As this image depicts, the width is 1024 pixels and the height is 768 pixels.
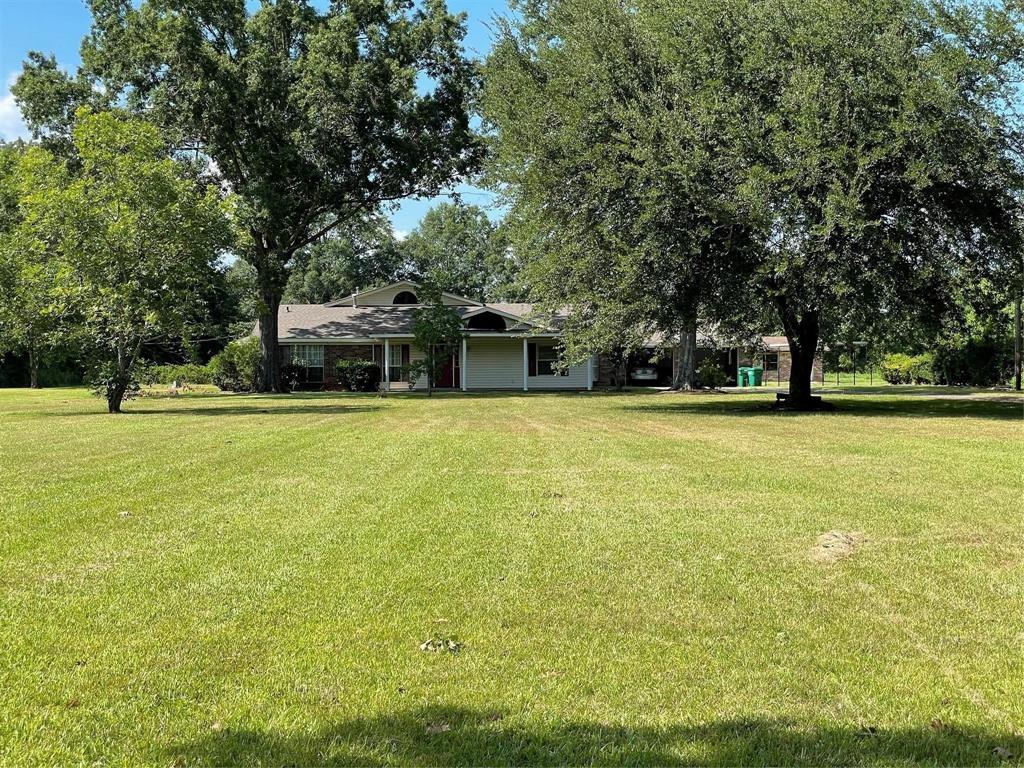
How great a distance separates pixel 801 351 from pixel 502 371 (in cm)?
1729

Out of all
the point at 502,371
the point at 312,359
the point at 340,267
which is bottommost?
the point at 502,371

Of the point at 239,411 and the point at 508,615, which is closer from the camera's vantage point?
the point at 508,615

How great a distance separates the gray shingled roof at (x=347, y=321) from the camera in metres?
35.8

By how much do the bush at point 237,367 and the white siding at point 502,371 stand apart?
9.22 meters

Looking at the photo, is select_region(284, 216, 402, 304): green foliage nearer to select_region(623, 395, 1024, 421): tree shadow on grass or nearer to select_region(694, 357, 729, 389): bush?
select_region(694, 357, 729, 389): bush

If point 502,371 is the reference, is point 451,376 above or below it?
below

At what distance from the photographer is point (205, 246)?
68.2 ft

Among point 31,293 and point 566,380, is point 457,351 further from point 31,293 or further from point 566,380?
point 31,293

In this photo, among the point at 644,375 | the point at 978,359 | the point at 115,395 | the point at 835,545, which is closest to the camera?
the point at 835,545

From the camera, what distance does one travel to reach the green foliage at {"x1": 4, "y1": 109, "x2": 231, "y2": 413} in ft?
63.1

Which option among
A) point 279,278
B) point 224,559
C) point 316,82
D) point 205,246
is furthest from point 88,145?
point 224,559

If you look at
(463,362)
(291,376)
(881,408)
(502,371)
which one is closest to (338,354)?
(291,376)

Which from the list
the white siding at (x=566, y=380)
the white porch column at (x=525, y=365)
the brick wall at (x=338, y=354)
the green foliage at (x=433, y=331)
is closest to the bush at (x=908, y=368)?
the white siding at (x=566, y=380)

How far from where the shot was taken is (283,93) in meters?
28.6
